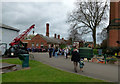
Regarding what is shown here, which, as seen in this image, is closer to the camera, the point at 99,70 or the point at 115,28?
the point at 99,70

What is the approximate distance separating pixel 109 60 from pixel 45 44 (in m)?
34.3

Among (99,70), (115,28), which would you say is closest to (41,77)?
(99,70)

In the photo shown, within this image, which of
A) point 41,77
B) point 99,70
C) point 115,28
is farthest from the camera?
point 115,28

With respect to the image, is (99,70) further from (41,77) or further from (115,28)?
(115,28)

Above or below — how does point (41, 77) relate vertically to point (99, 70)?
above

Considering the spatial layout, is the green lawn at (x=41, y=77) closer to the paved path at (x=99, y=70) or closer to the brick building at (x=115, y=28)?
the paved path at (x=99, y=70)

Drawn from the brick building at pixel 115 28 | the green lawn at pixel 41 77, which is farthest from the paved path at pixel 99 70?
the brick building at pixel 115 28

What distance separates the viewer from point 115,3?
61.3 ft

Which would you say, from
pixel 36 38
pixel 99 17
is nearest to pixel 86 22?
pixel 99 17

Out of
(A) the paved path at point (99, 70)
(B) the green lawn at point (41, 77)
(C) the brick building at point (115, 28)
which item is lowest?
(A) the paved path at point (99, 70)

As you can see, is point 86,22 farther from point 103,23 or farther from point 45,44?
point 45,44

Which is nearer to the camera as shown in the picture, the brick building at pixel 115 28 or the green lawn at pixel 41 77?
the green lawn at pixel 41 77

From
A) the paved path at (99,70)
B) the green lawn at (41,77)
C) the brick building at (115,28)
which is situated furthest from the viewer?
the brick building at (115,28)

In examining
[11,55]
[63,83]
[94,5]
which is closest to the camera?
[63,83]
